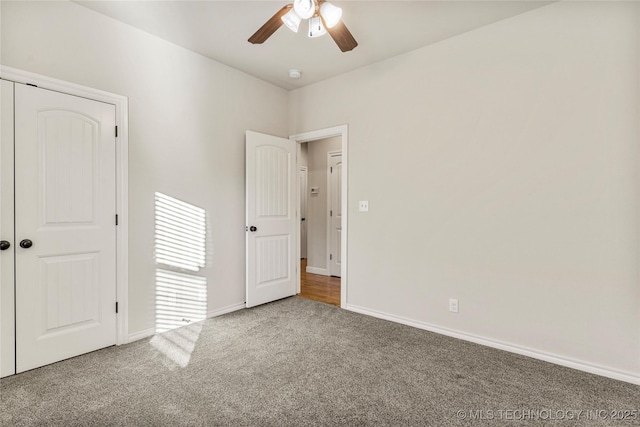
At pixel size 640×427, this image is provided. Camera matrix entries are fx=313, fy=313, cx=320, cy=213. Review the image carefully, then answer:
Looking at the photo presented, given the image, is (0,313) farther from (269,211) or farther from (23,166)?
(269,211)

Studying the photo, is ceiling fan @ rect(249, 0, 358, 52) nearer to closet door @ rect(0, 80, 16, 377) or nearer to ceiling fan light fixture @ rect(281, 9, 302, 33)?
ceiling fan light fixture @ rect(281, 9, 302, 33)

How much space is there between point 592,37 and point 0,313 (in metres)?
4.52

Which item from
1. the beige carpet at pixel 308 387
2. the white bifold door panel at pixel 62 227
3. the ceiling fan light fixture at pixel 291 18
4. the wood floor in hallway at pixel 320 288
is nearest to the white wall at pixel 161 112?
the white bifold door panel at pixel 62 227

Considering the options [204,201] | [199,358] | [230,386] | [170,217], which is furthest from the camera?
[204,201]

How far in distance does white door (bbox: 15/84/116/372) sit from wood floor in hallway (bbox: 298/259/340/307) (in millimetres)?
2252

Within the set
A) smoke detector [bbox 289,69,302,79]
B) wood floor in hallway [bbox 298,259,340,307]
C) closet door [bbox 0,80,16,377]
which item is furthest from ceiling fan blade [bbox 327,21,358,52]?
wood floor in hallway [bbox 298,259,340,307]

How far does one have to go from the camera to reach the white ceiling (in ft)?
7.91

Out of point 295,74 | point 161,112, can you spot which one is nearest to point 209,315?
point 161,112

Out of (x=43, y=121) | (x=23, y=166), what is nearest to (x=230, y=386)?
(x=23, y=166)

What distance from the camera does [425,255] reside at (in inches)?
120

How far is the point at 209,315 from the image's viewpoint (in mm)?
3311

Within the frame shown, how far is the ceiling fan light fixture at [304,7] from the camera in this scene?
188cm

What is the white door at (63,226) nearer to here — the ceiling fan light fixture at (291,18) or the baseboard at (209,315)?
the baseboard at (209,315)

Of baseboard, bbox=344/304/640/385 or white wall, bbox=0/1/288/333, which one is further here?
white wall, bbox=0/1/288/333
